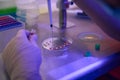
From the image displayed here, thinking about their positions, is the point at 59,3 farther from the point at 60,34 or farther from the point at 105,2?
the point at 105,2

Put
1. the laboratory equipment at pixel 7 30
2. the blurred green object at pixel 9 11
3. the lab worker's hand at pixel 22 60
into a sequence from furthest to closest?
the blurred green object at pixel 9 11 < the laboratory equipment at pixel 7 30 < the lab worker's hand at pixel 22 60

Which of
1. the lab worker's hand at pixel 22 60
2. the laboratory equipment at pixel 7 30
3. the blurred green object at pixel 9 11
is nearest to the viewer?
the lab worker's hand at pixel 22 60

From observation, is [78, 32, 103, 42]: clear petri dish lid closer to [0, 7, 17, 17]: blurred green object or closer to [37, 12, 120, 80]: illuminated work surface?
[37, 12, 120, 80]: illuminated work surface

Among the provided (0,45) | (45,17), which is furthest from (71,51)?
(45,17)

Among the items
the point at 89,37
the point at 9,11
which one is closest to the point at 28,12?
the point at 9,11

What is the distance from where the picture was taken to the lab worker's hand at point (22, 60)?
1.86 ft

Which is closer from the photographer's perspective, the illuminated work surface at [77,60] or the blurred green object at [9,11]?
the illuminated work surface at [77,60]

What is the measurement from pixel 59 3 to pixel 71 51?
0.28 metres

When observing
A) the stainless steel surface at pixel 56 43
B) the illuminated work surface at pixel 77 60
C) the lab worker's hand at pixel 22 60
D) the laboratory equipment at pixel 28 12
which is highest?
the laboratory equipment at pixel 28 12

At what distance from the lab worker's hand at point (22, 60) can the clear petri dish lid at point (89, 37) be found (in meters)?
0.34

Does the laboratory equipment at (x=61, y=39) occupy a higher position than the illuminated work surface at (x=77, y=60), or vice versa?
the laboratory equipment at (x=61, y=39)

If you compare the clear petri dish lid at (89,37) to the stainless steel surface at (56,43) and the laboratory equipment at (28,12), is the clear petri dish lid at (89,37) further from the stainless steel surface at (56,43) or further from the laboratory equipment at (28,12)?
the laboratory equipment at (28,12)

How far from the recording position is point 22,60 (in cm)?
59

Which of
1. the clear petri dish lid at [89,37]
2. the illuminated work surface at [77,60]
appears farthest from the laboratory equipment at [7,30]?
the clear petri dish lid at [89,37]
